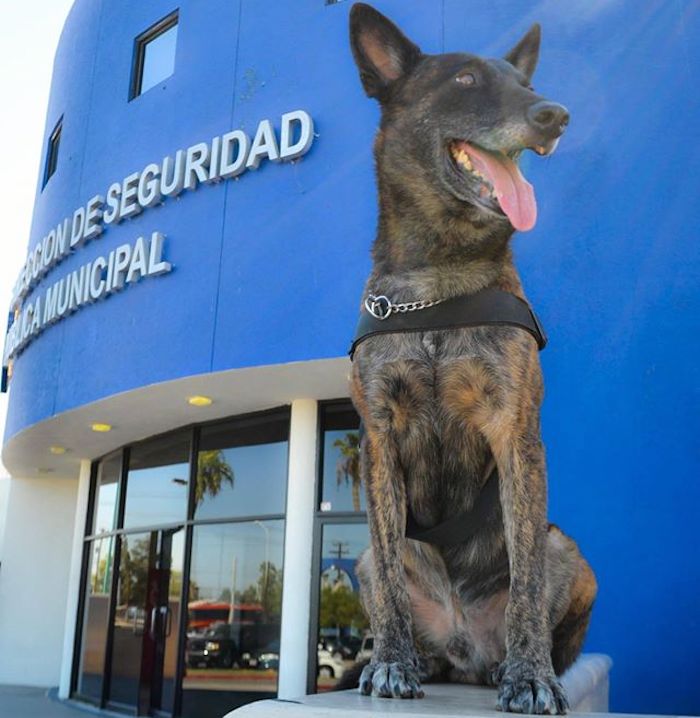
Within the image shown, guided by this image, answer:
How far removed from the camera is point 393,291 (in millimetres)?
2568

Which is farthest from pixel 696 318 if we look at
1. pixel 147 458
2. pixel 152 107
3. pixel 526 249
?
pixel 147 458

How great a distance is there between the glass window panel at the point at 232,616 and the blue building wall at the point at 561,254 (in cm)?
236

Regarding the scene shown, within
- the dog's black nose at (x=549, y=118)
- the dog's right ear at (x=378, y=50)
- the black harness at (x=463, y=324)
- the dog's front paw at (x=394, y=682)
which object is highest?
the dog's right ear at (x=378, y=50)

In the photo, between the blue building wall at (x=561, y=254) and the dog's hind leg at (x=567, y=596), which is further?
the blue building wall at (x=561, y=254)

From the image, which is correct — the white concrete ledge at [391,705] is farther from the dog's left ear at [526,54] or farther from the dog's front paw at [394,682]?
the dog's left ear at [526,54]

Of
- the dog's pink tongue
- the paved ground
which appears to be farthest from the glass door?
the dog's pink tongue

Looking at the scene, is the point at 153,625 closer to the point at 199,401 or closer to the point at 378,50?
the point at 199,401

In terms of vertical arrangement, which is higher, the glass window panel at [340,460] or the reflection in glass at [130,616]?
the glass window panel at [340,460]

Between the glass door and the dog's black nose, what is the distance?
9201 millimetres

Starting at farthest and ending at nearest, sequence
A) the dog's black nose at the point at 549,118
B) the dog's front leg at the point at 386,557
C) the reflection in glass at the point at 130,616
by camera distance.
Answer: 1. the reflection in glass at the point at 130,616
2. the dog's front leg at the point at 386,557
3. the dog's black nose at the point at 549,118

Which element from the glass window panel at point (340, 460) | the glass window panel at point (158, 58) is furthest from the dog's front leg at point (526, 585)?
the glass window panel at point (158, 58)

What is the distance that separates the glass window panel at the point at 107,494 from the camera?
12.4m

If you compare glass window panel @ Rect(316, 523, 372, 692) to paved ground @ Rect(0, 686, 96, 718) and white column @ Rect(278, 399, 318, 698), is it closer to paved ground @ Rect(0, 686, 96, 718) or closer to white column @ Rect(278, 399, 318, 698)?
white column @ Rect(278, 399, 318, 698)

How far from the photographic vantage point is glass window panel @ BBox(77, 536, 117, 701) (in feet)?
39.8
